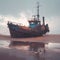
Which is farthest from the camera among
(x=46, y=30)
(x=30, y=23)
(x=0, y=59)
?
(x=46, y=30)

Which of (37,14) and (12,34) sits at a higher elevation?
(37,14)

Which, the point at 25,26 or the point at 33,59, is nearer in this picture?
the point at 33,59

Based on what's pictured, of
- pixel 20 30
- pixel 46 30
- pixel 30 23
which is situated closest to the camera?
pixel 20 30

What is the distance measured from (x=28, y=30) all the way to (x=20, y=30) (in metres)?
1.82

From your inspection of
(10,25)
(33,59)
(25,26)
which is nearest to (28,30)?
(25,26)

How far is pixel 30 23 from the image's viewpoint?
45.0 metres

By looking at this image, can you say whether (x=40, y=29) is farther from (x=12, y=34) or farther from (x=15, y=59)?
(x=15, y=59)

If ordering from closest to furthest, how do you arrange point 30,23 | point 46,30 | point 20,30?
1. point 20,30
2. point 30,23
3. point 46,30

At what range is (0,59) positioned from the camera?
14.0 m

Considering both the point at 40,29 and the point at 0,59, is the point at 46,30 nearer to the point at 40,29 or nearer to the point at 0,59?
the point at 40,29

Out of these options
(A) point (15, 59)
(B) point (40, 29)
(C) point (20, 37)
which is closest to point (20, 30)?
(C) point (20, 37)

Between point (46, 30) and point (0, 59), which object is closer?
point (0, 59)

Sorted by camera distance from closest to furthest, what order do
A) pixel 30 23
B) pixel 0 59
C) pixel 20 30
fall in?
pixel 0 59 < pixel 20 30 < pixel 30 23

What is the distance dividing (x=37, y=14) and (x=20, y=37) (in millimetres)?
8257
